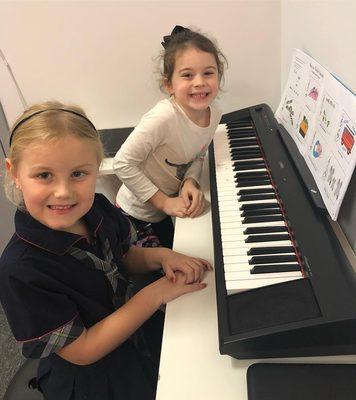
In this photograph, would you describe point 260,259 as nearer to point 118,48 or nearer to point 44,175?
point 44,175

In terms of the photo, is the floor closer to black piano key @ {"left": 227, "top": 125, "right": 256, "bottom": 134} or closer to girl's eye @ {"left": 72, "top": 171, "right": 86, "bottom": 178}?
girl's eye @ {"left": 72, "top": 171, "right": 86, "bottom": 178}

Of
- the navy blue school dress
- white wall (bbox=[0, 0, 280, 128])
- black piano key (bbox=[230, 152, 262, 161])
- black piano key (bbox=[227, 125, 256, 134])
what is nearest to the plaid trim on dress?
the navy blue school dress

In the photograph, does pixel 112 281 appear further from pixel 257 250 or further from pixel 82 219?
pixel 257 250

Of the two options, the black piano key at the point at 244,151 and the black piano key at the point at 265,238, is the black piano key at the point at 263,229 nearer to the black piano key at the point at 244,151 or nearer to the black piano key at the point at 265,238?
the black piano key at the point at 265,238

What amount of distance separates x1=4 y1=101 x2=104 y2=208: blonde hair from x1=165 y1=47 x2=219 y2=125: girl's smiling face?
0.52 m

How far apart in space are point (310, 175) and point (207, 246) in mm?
335

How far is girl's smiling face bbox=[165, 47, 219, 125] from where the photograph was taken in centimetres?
129

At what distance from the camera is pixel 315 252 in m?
0.78

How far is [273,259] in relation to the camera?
82cm

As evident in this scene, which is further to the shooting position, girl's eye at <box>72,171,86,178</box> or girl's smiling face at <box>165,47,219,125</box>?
girl's smiling face at <box>165,47,219,125</box>

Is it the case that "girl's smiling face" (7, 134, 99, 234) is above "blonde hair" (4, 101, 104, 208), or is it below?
below

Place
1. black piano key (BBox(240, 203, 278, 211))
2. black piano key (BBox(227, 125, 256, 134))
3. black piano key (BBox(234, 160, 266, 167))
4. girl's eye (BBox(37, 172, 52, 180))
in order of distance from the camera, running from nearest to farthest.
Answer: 1. girl's eye (BBox(37, 172, 52, 180))
2. black piano key (BBox(240, 203, 278, 211))
3. black piano key (BBox(234, 160, 266, 167))
4. black piano key (BBox(227, 125, 256, 134))

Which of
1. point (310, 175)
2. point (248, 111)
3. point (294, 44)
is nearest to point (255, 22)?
point (294, 44)

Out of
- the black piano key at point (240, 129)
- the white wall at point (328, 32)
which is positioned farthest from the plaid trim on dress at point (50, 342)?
the black piano key at point (240, 129)
